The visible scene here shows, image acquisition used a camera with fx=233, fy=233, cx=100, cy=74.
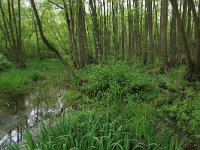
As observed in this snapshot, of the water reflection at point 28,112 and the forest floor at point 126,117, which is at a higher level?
the forest floor at point 126,117

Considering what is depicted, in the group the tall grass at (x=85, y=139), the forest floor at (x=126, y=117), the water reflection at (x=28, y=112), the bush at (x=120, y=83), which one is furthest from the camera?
the bush at (x=120, y=83)

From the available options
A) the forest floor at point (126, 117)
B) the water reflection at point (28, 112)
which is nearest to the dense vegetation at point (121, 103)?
the forest floor at point (126, 117)

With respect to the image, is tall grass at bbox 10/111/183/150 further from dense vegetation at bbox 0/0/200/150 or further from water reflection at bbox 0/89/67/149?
water reflection at bbox 0/89/67/149

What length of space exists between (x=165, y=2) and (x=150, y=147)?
9.12 m

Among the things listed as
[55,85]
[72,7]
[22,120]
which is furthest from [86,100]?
[72,7]

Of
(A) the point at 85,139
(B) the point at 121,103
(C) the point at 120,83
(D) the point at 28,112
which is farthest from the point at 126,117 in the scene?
(D) the point at 28,112

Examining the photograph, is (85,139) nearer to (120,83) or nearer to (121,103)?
(121,103)

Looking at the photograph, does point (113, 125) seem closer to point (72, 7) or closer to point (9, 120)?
point (9, 120)

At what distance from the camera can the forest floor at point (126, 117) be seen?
3.15m

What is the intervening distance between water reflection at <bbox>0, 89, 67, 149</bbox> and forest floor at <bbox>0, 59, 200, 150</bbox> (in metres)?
0.58

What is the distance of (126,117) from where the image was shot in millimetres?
4344

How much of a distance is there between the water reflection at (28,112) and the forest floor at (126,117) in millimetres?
583

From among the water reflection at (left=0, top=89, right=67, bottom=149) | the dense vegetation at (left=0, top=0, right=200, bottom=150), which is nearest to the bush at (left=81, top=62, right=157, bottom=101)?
the dense vegetation at (left=0, top=0, right=200, bottom=150)

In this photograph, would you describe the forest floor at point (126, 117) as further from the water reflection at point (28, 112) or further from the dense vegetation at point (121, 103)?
the water reflection at point (28, 112)
